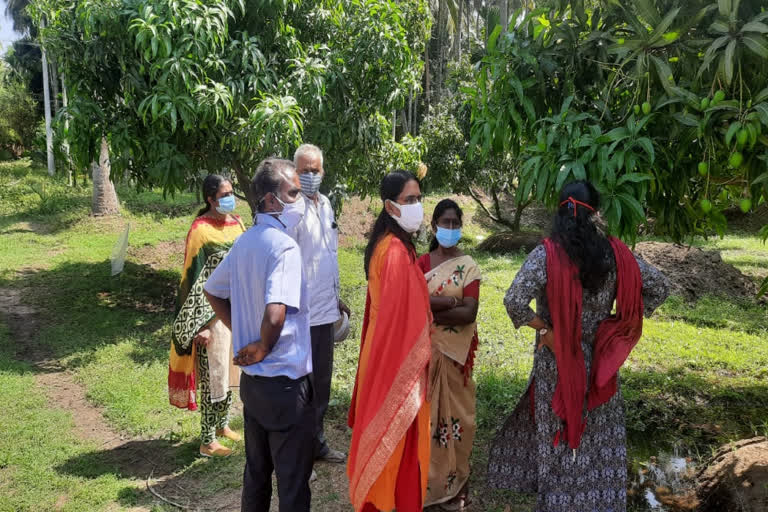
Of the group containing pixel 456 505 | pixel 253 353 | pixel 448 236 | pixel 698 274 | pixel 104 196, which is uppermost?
pixel 448 236

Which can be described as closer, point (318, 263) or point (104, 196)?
point (318, 263)

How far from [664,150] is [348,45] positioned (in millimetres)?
5379

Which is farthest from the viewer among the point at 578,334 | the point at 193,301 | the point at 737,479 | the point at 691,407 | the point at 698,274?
the point at 698,274

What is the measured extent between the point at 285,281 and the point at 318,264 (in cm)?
108

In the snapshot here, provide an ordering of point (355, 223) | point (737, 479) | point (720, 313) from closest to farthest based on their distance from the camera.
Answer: point (737, 479), point (720, 313), point (355, 223)

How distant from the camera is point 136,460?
4.21m

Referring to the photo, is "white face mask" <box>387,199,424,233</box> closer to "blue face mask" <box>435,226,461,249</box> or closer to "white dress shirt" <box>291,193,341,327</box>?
"blue face mask" <box>435,226,461,249</box>

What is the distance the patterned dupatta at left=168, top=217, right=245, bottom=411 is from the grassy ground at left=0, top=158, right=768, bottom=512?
0.53m

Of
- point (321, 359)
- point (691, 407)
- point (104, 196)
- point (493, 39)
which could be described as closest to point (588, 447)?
point (321, 359)

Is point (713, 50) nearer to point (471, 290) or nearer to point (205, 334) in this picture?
point (471, 290)

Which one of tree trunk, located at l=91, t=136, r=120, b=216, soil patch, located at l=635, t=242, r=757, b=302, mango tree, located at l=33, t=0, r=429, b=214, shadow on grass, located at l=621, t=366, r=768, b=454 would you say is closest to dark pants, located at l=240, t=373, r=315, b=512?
shadow on grass, located at l=621, t=366, r=768, b=454

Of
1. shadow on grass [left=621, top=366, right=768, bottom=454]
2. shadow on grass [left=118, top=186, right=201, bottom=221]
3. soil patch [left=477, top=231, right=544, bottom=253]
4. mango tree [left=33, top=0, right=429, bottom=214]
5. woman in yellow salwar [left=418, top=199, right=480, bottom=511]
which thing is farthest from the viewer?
shadow on grass [left=118, top=186, right=201, bottom=221]

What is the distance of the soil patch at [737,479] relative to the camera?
10.4ft

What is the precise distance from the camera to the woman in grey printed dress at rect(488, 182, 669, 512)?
9.21 ft
